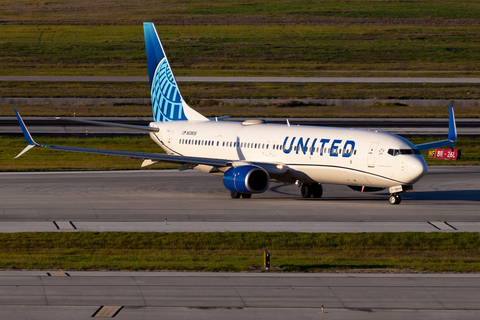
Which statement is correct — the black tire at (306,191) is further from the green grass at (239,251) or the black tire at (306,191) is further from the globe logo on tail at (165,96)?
the green grass at (239,251)

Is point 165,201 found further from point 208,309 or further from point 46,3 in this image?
point 46,3

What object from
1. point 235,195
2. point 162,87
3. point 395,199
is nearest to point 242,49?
point 162,87

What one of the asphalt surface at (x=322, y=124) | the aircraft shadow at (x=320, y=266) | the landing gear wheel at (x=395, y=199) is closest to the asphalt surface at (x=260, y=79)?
the asphalt surface at (x=322, y=124)

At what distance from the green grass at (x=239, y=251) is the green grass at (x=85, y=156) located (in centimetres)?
2408

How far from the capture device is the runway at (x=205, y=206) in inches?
1275

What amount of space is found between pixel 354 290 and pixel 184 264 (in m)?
6.14

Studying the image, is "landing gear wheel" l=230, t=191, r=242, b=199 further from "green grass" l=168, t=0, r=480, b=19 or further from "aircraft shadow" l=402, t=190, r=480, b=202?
"green grass" l=168, t=0, r=480, b=19

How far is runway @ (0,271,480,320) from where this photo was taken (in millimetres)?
19031

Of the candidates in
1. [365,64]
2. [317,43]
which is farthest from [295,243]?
[317,43]

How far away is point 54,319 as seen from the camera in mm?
18375

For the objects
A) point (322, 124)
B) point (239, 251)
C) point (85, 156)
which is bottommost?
point (85, 156)

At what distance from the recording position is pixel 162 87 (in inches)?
1956

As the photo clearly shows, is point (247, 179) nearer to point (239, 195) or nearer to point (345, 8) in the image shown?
point (239, 195)

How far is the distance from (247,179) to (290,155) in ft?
9.76
